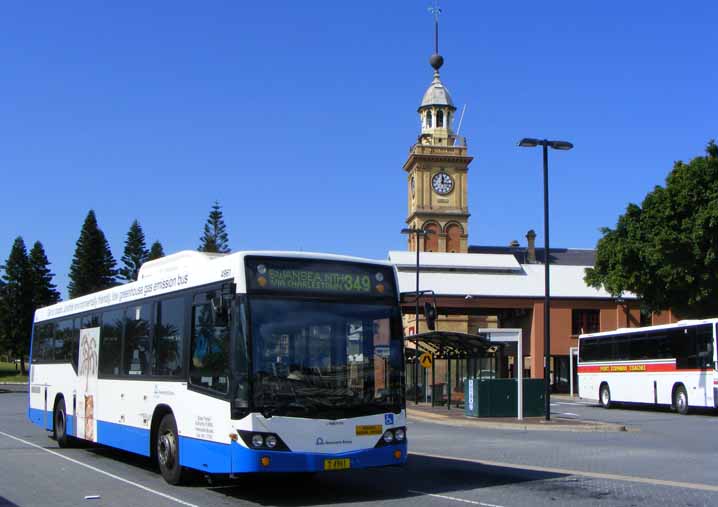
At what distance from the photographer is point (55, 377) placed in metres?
19.1

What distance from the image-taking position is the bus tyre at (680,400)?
31.3 m

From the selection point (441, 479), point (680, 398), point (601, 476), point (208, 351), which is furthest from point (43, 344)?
point (680, 398)

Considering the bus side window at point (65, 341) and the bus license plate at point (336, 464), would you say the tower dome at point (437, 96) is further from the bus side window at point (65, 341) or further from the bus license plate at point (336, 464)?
the bus license plate at point (336, 464)

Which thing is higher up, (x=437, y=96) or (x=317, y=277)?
(x=437, y=96)

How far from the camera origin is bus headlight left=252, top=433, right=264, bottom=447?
10.4 m

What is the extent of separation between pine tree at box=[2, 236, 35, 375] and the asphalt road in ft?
274

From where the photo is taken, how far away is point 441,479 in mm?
13164

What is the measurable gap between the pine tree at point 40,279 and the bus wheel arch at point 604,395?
7634cm

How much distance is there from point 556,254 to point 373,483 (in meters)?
84.9

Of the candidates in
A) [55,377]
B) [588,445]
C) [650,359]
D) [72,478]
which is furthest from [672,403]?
[72,478]

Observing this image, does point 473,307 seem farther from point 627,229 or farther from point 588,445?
point 588,445

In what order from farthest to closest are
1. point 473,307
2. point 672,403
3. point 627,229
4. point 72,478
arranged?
point 473,307 < point 627,229 < point 672,403 < point 72,478

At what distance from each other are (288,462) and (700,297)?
127ft

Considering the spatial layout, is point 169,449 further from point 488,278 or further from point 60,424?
point 488,278
